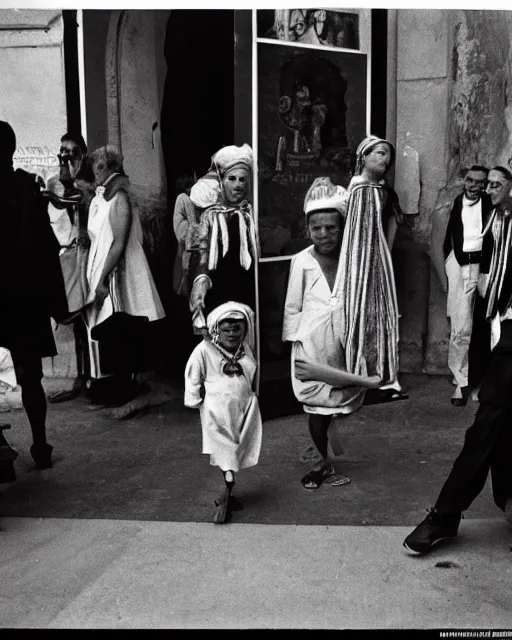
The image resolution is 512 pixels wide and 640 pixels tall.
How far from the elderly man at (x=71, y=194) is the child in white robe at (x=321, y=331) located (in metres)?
1.04

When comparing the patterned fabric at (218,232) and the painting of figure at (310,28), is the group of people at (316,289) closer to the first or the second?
the patterned fabric at (218,232)

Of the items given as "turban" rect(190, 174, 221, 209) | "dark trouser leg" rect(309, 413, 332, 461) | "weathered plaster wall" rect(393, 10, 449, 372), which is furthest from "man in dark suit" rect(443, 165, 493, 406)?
"turban" rect(190, 174, 221, 209)

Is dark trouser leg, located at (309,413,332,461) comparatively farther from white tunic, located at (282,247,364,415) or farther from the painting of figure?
the painting of figure

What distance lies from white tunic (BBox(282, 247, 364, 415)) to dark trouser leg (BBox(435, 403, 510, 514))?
27.8 inches

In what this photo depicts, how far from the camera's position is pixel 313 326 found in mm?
3936

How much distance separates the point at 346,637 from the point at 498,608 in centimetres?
59

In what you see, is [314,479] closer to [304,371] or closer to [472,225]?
[304,371]

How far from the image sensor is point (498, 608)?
3.06 metres

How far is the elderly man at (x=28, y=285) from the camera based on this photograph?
371 centimetres

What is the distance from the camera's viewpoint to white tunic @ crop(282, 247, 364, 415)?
3922mm

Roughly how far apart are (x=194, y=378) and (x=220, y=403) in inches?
6.3

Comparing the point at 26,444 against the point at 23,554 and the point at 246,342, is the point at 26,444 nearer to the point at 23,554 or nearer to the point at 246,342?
the point at 23,554

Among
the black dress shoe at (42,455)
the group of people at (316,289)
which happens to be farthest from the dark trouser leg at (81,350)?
the group of people at (316,289)

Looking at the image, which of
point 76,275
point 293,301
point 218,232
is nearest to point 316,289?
point 293,301
